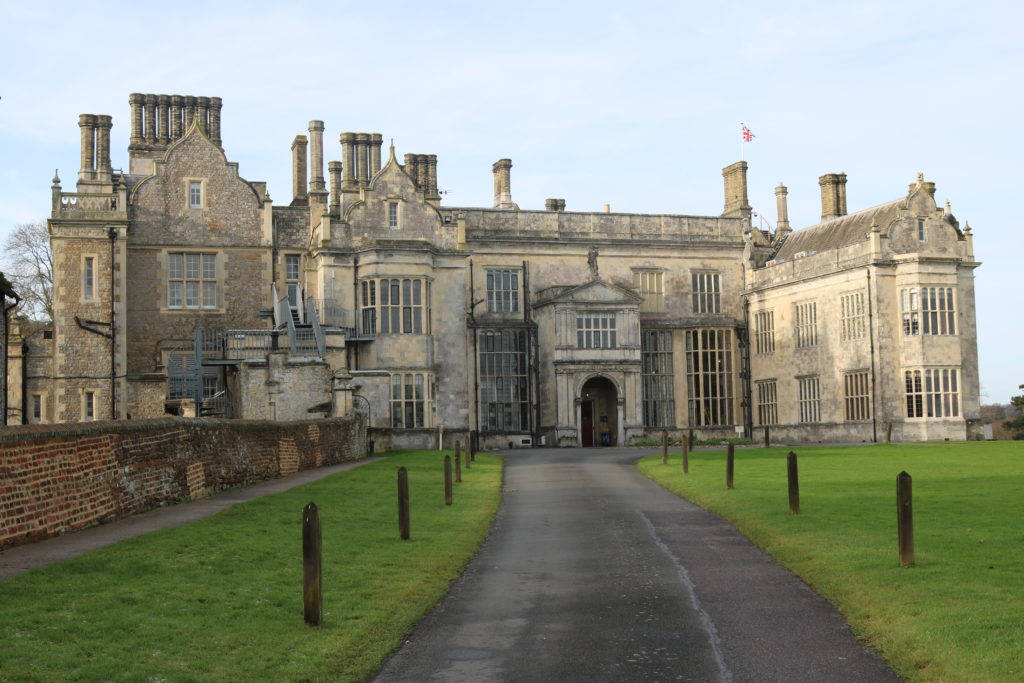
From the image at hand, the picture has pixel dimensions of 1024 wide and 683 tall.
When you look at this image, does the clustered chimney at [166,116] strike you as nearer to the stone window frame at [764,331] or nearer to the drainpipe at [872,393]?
the stone window frame at [764,331]

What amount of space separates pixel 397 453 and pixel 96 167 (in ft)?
58.0

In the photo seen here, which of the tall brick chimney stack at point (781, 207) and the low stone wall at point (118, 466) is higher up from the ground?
the tall brick chimney stack at point (781, 207)

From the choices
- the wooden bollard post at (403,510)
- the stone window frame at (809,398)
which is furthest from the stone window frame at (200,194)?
the wooden bollard post at (403,510)

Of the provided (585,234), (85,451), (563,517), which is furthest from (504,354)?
(85,451)

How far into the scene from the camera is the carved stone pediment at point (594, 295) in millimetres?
47094

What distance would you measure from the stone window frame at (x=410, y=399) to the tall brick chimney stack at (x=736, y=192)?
18389 mm

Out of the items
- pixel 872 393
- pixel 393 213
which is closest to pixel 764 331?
pixel 872 393

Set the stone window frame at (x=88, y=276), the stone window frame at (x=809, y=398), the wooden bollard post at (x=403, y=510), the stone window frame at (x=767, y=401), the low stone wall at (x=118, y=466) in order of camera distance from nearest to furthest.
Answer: the low stone wall at (x=118, y=466), the wooden bollard post at (x=403, y=510), the stone window frame at (x=88, y=276), the stone window frame at (x=809, y=398), the stone window frame at (x=767, y=401)

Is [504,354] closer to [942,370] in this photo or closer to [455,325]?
[455,325]

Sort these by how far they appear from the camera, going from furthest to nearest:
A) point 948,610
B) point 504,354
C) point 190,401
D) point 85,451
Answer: point 504,354 < point 190,401 < point 85,451 < point 948,610

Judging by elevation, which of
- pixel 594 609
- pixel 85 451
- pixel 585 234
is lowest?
pixel 594 609

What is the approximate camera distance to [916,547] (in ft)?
46.6

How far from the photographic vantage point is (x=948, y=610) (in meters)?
10.6

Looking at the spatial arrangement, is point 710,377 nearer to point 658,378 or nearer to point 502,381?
point 658,378
